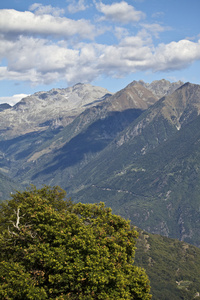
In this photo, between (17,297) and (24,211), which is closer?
(17,297)

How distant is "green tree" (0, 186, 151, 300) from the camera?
220ft

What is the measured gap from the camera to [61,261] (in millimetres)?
68062

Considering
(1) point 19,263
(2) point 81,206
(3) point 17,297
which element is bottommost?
(3) point 17,297

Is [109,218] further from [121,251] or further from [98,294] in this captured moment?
[98,294]

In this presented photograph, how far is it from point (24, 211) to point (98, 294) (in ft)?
79.4

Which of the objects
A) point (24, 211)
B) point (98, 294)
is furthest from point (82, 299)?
point (24, 211)

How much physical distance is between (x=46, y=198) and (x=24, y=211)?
16.9 metres

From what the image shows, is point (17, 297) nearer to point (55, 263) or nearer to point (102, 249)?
point (55, 263)

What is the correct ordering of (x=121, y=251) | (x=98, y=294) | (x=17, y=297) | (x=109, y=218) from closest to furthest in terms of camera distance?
(x=17, y=297) < (x=98, y=294) < (x=121, y=251) < (x=109, y=218)

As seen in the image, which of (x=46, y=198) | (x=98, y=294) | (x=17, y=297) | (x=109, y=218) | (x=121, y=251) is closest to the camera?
(x=17, y=297)

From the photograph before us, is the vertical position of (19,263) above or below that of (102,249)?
below

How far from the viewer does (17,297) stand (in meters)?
64.9

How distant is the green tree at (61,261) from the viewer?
67.0m

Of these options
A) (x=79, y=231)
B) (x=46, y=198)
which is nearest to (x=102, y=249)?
(x=79, y=231)
